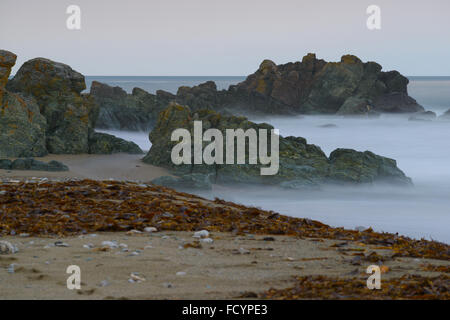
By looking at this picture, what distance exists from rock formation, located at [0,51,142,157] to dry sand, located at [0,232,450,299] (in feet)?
26.0

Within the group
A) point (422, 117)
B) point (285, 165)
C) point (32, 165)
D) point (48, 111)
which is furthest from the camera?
point (422, 117)

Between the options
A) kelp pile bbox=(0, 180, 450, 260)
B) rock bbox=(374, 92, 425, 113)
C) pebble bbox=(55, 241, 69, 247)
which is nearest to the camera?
pebble bbox=(55, 241, 69, 247)

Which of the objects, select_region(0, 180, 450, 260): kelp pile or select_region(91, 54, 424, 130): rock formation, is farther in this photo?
select_region(91, 54, 424, 130): rock formation

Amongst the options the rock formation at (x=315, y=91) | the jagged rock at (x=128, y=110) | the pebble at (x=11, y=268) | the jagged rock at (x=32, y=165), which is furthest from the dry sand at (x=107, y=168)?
the rock formation at (x=315, y=91)

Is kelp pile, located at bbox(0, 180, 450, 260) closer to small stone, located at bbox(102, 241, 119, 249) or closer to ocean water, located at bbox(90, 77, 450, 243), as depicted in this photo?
small stone, located at bbox(102, 241, 119, 249)

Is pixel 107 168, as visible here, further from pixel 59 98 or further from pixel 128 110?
pixel 128 110

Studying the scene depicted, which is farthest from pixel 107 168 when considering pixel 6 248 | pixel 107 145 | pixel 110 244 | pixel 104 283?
pixel 104 283

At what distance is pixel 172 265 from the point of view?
14.3ft

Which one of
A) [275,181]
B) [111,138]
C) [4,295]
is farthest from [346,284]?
[111,138]

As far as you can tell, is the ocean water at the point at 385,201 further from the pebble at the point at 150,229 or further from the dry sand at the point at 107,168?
the pebble at the point at 150,229

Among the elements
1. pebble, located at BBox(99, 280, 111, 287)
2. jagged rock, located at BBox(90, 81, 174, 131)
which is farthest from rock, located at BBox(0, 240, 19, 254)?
jagged rock, located at BBox(90, 81, 174, 131)

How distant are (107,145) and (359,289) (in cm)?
1141

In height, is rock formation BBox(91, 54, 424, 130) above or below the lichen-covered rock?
above

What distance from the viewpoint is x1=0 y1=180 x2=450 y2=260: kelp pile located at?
5691mm
